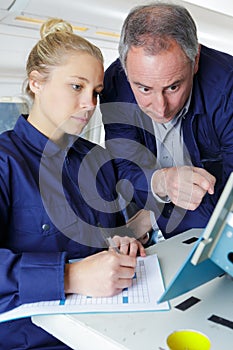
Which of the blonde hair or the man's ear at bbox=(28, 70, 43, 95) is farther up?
the blonde hair

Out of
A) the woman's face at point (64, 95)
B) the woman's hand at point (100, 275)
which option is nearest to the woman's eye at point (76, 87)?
the woman's face at point (64, 95)

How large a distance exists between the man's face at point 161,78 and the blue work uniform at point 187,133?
0.49 ft

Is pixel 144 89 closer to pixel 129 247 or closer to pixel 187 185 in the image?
pixel 187 185

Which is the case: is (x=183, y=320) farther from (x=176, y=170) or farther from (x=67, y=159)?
(x=67, y=159)

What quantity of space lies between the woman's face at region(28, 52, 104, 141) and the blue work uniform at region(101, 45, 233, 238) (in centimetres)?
28

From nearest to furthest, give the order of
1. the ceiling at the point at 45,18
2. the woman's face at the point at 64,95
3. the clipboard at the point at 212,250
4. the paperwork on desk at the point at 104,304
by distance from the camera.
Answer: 1. the clipboard at the point at 212,250
2. the paperwork on desk at the point at 104,304
3. the woman's face at the point at 64,95
4. the ceiling at the point at 45,18

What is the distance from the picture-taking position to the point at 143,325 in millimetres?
851

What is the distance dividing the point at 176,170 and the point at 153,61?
33cm

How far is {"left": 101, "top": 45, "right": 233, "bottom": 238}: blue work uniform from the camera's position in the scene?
5.10ft

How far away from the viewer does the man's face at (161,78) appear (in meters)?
1.32

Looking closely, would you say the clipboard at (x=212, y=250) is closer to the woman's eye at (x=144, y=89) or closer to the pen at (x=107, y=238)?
the pen at (x=107, y=238)

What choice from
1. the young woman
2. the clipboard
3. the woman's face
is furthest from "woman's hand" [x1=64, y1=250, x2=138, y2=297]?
the woman's face

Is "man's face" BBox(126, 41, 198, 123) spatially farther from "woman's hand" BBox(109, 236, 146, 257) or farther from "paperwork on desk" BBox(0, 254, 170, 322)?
"paperwork on desk" BBox(0, 254, 170, 322)

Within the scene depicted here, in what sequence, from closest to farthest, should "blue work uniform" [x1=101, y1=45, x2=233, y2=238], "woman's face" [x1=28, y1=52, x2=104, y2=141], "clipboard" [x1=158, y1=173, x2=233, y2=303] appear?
"clipboard" [x1=158, y1=173, x2=233, y2=303]
"woman's face" [x1=28, y1=52, x2=104, y2=141]
"blue work uniform" [x1=101, y1=45, x2=233, y2=238]
